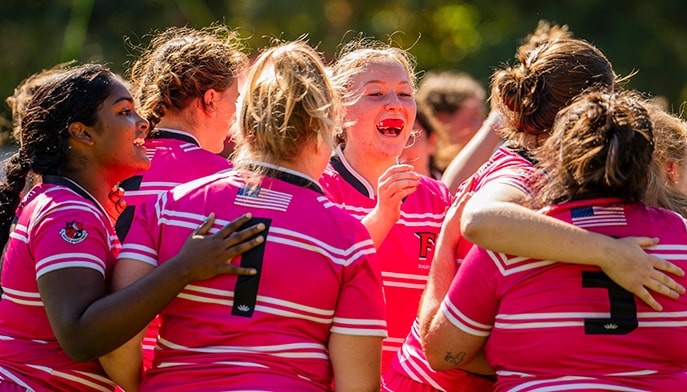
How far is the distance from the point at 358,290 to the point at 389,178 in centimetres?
75

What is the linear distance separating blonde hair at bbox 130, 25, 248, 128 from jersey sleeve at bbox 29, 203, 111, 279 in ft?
3.44

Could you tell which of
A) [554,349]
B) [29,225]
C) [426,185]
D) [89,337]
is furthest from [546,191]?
[29,225]

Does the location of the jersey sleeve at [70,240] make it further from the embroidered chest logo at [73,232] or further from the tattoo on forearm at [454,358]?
the tattoo on forearm at [454,358]

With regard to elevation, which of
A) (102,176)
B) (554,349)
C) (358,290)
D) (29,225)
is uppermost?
(102,176)

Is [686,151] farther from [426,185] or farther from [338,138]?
[338,138]

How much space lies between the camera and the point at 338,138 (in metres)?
4.41

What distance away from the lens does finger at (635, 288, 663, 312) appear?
9.44 feet

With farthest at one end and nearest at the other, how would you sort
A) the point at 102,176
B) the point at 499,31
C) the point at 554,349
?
the point at 499,31
the point at 102,176
the point at 554,349

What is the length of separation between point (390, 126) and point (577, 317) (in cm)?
154

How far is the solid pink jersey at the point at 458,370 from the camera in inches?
127

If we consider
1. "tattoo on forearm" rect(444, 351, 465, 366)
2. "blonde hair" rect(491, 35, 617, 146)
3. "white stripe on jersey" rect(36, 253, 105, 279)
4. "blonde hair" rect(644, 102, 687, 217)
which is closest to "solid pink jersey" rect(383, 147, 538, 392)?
"blonde hair" rect(491, 35, 617, 146)

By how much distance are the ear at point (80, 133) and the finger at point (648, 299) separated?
6.51ft

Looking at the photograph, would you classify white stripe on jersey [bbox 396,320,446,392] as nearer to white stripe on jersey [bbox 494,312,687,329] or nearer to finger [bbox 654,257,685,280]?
white stripe on jersey [bbox 494,312,687,329]

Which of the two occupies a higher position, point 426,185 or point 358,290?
point 426,185
